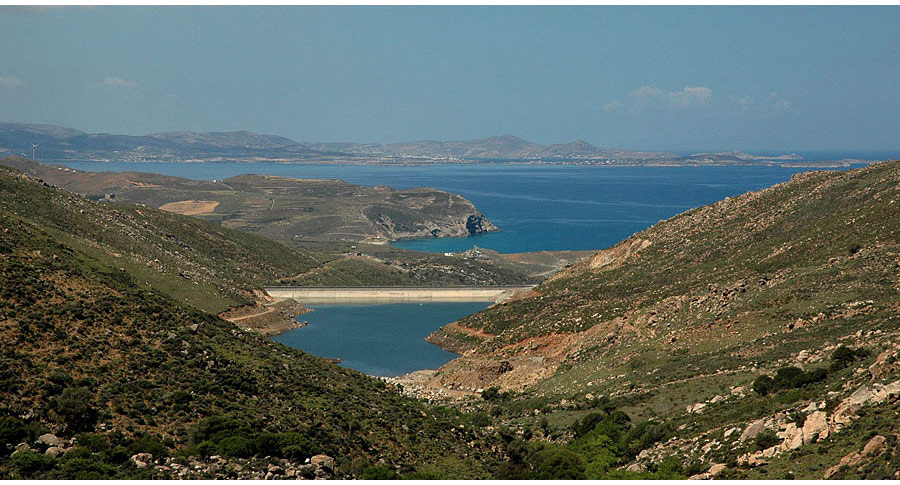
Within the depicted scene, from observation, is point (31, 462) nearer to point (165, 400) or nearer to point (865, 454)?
point (165, 400)

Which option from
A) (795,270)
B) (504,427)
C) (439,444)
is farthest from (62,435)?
(795,270)

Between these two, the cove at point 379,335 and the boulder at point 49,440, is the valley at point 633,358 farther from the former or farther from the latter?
the cove at point 379,335

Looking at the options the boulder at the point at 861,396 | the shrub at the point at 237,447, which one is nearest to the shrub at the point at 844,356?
the boulder at the point at 861,396

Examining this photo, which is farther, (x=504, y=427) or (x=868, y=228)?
(x=868, y=228)

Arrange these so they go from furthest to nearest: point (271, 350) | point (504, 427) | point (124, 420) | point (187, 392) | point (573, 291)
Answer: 1. point (573, 291)
2. point (271, 350)
3. point (504, 427)
4. point (187, 392)
5. point (124, 420)

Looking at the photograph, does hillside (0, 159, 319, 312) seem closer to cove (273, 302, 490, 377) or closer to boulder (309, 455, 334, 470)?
cove (273, 302, 490, 377)

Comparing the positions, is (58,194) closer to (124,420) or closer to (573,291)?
(573,291)

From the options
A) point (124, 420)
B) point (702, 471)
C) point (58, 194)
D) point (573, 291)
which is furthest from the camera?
point (58, 194)
